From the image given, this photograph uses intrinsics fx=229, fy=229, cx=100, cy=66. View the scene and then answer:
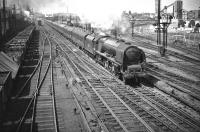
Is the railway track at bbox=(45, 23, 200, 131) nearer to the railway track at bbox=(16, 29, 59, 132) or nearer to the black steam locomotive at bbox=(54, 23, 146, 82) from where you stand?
the black steam locomotive at bbox=(54, 23, 146, 82)

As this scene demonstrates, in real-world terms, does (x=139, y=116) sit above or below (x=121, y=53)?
below

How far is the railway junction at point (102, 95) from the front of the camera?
10766 mm

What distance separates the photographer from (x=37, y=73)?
20.6 meters

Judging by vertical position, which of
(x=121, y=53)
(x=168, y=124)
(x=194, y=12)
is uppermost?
(x=194, y=12)

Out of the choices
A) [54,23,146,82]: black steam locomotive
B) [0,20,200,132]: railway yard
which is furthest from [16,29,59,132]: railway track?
[54,23,146,82]: black steam locomotive

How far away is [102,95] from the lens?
1467 cm

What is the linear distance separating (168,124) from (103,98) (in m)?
4.62

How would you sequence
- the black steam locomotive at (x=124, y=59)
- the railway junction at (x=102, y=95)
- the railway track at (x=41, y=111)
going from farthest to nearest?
the black steam locomotive at (x=124, y=59) < the railway junction at (x=102, y=95) < the railway track at (x=41, y=111)

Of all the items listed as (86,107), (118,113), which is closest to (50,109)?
(86,107)

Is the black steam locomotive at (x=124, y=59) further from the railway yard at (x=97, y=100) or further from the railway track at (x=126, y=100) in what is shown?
the railway track at (x=126, y=100)

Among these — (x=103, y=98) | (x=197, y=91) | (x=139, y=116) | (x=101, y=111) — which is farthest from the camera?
(x=197, y=91)

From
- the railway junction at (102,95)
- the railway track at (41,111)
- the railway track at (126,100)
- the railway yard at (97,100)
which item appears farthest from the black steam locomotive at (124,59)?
the railway track at (41,111)

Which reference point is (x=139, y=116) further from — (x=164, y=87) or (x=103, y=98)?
(x=164, y=87)

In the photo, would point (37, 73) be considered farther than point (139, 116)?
Yes
